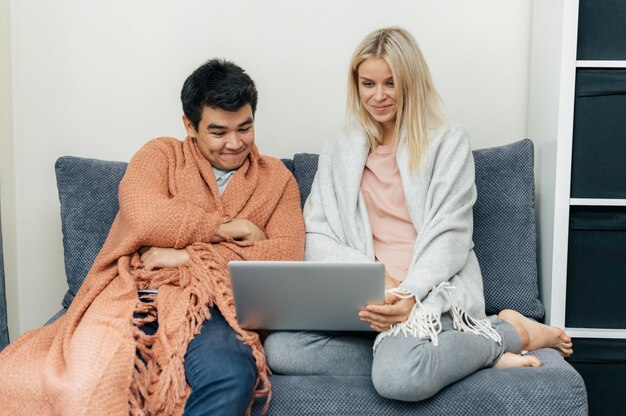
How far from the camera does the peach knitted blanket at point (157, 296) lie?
1607 mm

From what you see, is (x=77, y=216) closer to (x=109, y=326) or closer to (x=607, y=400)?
(x=109, y=326)

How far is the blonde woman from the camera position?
179cm

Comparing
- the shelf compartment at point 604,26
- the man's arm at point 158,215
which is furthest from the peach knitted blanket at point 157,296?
the shelf compartment at point 604,26

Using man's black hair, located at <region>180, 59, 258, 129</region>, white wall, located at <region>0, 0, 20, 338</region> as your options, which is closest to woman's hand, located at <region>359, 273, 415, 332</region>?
man's black hair, located at <region>180, 59, 258, 129</region>

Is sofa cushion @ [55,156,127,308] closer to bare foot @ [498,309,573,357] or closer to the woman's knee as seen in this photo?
the woman's knee

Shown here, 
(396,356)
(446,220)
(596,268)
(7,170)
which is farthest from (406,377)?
(7,170)

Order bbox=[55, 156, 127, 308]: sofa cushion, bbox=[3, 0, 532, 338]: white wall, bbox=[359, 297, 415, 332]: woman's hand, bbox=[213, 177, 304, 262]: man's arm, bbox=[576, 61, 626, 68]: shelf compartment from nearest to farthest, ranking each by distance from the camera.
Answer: bbox=[359, 297, 415, 332]: woman's hand, bbox=[213, 177, 304, 262]: man's arm, bbox=[576, 61, 626, 68]: shelf compartment, bbox=[55, 156, 127, 308]: sofa cushion, bbox=[3, 0, 532, 338]: white wall

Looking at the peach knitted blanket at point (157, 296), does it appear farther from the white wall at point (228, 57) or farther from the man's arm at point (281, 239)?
the white wall at point (228, 57)

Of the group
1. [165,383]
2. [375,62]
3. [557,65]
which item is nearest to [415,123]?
[375,62]

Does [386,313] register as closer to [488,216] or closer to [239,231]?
[239,231]

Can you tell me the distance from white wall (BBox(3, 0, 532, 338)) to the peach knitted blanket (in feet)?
1.49

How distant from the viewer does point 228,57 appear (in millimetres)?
2533

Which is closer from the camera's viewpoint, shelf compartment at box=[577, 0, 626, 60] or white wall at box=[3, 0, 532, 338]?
shelf compartment at box=[577, 0, 626, 60]

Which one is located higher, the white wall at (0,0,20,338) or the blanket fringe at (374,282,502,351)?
the white wall at (0,0,20,338)
